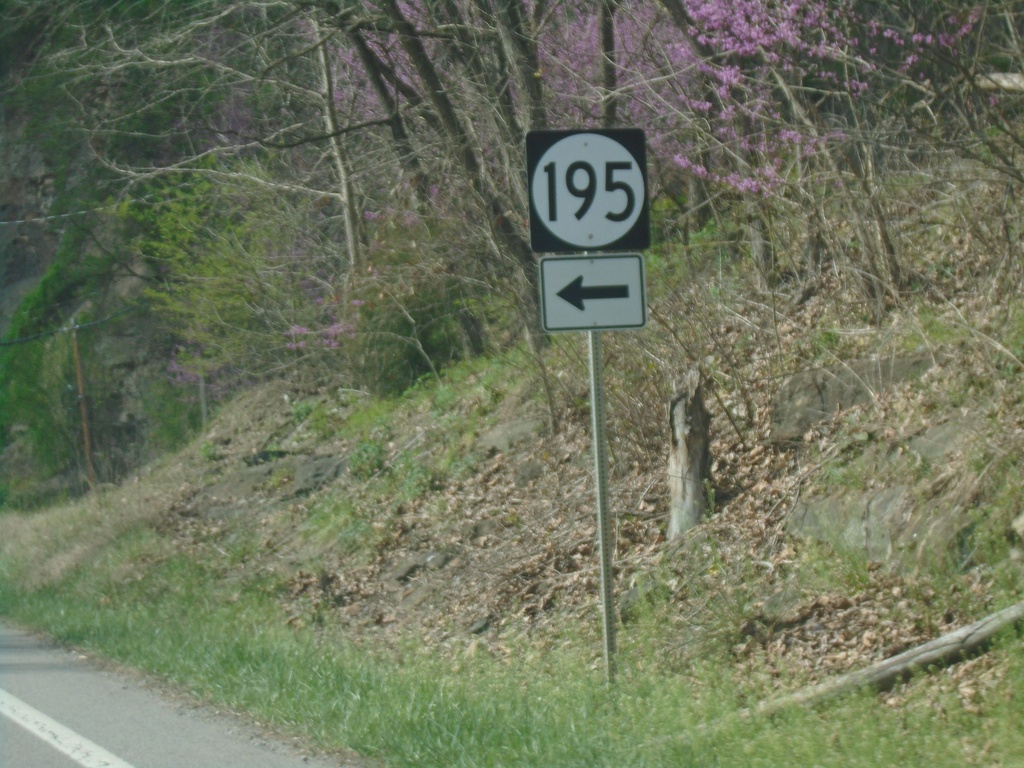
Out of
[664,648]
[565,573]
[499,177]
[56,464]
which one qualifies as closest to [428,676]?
[664,648]

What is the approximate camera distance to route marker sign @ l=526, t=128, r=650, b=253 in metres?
6.62

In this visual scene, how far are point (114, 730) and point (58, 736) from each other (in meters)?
0.34

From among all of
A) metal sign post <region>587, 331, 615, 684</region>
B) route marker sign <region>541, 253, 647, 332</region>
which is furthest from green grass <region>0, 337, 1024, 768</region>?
route marker sign <region>541, 253, 647, 332</region>

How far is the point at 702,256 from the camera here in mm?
12547

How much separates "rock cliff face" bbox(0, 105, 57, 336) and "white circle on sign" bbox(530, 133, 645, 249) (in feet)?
115

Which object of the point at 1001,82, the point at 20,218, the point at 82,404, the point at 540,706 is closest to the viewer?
the point at 540,706

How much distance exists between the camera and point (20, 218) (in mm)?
39500

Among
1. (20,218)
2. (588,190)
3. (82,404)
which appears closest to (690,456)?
(588,190)

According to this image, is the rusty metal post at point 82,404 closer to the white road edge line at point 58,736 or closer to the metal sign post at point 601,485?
the white road edge line at point 58,736

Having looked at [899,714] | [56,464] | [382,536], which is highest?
[899,714]

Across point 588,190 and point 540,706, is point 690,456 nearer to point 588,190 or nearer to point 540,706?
point 540,706

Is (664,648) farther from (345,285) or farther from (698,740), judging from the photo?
(345,285)

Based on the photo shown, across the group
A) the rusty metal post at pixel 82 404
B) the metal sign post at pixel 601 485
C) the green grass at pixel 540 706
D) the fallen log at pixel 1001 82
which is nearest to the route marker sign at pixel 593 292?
the metal sign post at pixel 601 485

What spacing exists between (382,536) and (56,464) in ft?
72.9
